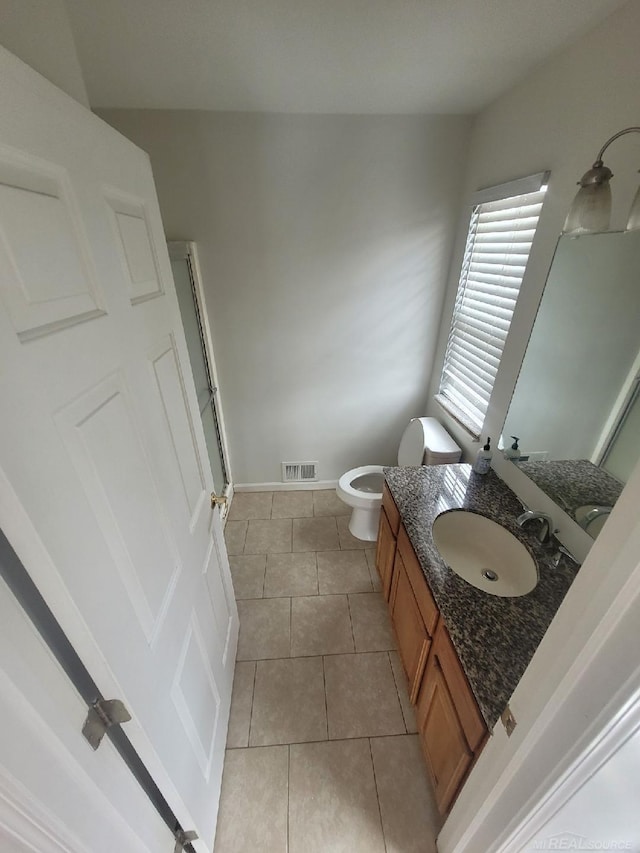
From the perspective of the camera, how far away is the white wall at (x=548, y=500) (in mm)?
499

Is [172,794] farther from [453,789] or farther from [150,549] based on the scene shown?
[453,789]

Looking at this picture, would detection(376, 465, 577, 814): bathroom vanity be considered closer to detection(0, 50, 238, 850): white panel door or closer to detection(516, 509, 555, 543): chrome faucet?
detection(516, 509, 555, 543): chrome faucet

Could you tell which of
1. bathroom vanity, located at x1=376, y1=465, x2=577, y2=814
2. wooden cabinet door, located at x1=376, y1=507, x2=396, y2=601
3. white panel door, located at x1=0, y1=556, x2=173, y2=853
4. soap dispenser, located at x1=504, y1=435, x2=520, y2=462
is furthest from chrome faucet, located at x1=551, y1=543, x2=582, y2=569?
white panel door, located at x1=0, y1=556, x2=173, y2=853

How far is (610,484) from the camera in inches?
43.9

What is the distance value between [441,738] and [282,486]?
6.37ft

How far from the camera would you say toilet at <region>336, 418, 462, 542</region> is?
2.00m

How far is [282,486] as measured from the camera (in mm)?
2836

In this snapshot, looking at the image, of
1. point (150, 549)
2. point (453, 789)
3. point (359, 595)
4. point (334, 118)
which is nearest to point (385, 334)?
point (334, 118)

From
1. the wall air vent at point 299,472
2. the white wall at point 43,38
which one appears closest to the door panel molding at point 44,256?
the white wall at point 43,38

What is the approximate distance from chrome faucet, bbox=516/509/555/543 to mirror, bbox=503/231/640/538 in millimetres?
83

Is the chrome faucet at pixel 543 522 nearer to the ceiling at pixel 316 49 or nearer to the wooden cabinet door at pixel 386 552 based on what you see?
the wooden cabinet door at pixel 386 552

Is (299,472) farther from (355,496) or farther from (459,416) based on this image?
(459,416)

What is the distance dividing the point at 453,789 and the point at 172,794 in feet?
2.77

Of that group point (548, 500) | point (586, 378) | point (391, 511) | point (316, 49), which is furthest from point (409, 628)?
point (316, 49)
